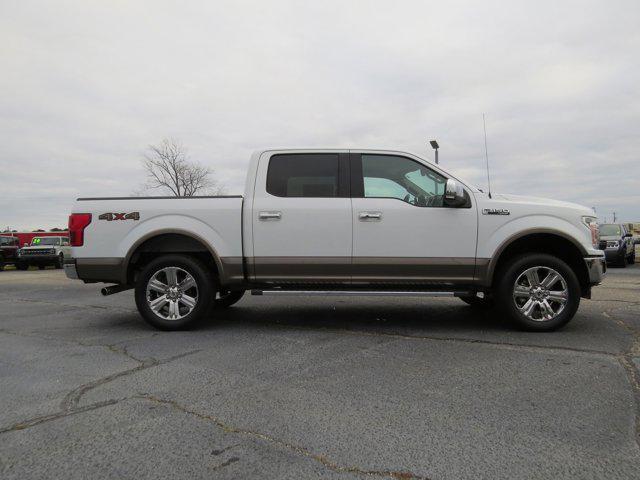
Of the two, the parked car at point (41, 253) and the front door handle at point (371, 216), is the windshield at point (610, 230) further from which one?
the parked car at point (41, 253)

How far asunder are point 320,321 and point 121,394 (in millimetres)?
3051

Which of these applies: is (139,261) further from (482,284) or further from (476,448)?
(476,448)

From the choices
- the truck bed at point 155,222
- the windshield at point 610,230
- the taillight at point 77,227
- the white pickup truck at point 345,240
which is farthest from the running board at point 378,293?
the windshield at point 610,230

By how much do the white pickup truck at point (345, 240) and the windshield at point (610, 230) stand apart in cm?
1410

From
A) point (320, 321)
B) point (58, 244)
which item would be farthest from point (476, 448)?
point (58, 244)

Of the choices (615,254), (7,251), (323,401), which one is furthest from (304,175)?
(7,251)

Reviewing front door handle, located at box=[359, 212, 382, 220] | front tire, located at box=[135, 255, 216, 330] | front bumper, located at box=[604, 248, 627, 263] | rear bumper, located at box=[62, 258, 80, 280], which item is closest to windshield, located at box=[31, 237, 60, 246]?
rear bumper, located at box=[62, 258, 80, 280]

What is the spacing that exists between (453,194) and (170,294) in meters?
3.38

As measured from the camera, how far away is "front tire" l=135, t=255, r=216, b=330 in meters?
5.47

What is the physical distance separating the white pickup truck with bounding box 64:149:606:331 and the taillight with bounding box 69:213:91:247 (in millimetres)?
12

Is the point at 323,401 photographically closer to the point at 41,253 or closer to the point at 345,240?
the point at 345,240

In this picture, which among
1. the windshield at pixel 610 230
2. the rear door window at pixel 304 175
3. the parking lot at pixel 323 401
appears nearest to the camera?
the parking lot at pixel 323 401

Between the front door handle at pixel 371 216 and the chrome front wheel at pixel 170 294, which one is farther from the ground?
the front door handle at pixel 371 216

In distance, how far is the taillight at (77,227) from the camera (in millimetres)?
5535
